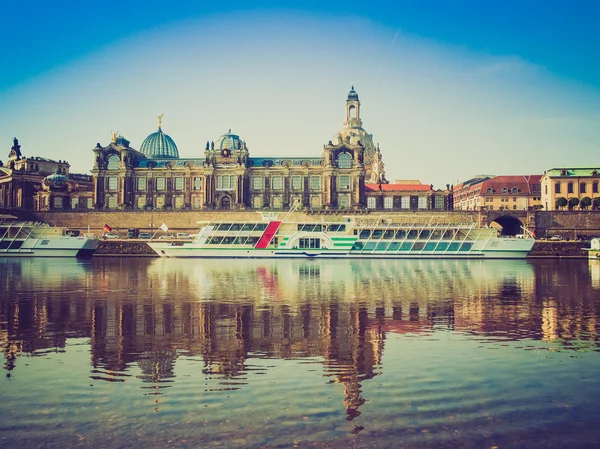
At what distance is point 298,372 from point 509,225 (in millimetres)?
89528

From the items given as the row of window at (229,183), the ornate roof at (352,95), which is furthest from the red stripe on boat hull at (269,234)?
the ornate roof at (352,95)

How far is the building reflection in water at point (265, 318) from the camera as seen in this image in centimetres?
1448

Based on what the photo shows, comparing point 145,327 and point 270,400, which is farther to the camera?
point 145,327

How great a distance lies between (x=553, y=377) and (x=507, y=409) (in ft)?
9.52

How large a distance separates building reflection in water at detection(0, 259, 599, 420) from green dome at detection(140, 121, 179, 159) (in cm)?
7660

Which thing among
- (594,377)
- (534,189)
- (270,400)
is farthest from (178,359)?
(534,189)

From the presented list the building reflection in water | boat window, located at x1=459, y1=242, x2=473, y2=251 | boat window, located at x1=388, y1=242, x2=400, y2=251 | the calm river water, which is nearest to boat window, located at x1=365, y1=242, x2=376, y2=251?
boat window, located at x1=388, y1=242, x2=400, y2=251

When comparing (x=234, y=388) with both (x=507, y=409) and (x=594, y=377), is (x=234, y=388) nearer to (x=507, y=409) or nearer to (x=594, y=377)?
(x=507, y=409)

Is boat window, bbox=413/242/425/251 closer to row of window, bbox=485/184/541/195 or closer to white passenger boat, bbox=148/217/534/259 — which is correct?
white passenger boat, bbox=148/217/534/259

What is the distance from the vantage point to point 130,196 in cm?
9962

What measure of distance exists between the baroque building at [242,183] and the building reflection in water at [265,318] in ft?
197

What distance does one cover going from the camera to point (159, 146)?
112 meters

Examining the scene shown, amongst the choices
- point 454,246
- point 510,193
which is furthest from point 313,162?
point 454,246

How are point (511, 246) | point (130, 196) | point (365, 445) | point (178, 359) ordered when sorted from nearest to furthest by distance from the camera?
point (365, 445) < point (178, 359) < point (511, 246) < point (130, 196)
